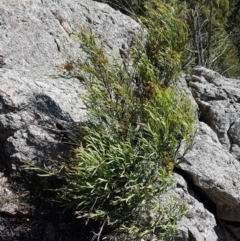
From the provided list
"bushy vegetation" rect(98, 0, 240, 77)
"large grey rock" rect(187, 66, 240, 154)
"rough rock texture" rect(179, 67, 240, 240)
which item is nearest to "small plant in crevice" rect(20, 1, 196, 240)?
"rough rock texture" rect(179, 67, 240, 240)

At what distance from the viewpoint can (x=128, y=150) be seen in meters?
3.37

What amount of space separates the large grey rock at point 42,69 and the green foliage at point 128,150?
22cm

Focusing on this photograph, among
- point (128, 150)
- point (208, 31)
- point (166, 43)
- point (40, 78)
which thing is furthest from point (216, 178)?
point (208, 31)

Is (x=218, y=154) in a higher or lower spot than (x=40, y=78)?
higher

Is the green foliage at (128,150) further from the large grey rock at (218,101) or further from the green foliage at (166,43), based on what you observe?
the large grey rock at (218,101)

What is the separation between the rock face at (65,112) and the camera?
3803mm

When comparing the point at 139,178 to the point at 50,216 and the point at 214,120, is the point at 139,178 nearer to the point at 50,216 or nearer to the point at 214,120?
the point at 50,216

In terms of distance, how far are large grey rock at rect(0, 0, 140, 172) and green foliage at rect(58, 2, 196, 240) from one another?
0.73 ft

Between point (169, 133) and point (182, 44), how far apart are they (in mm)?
764

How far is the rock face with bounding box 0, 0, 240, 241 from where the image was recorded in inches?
150

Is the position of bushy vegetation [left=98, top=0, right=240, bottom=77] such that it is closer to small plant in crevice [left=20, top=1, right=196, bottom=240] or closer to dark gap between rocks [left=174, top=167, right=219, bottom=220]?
dark gap between rocks [left=174, top=167, right=219, bottom=220]

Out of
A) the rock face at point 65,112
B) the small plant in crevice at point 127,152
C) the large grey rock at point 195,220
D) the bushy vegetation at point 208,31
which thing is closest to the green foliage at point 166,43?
the small plant in crevice at point 127,152

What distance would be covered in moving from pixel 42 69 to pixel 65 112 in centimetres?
50

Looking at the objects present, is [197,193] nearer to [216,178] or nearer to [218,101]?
[216,178]
